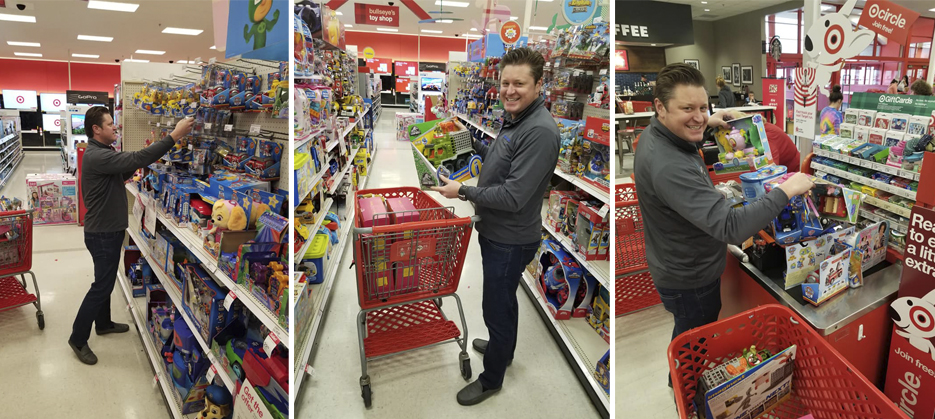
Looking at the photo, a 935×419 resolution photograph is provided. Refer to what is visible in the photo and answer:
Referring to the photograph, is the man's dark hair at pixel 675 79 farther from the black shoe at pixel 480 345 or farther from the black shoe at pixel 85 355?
the black shoe at pixel 85 355

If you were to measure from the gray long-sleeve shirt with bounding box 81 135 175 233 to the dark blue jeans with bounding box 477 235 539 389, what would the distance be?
95.7 inches

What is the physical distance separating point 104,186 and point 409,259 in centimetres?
233

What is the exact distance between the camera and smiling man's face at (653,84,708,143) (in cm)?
182

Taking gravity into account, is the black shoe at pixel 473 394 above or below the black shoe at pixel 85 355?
above

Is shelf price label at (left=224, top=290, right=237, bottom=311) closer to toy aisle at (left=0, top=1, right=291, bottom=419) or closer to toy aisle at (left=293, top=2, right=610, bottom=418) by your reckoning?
toy aisle at (left=0, top=1, right=291, bottom=419)

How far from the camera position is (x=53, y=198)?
6.97 meters

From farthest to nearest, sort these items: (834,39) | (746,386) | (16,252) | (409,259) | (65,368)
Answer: (16,252), (65,368), (834,39), (409,259), (746,386)

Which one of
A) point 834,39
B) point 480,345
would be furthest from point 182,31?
point 834,39

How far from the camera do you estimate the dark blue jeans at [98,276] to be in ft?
11.5

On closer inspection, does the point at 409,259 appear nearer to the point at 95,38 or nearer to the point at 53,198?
the point at 53,198

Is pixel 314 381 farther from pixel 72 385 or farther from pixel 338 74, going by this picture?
pixel 338 74

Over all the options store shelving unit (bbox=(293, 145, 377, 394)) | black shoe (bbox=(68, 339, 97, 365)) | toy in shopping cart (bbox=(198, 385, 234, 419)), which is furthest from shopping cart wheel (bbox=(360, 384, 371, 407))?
black shoe (bbox=(68, 339, 97, 365))

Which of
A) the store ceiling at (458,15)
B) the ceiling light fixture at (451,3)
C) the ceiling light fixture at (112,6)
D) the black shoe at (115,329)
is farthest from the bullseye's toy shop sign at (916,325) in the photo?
the ceiling light fixture at (451,3)

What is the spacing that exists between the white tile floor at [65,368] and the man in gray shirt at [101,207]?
0.17 meters
